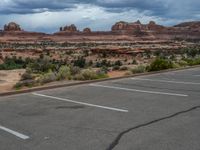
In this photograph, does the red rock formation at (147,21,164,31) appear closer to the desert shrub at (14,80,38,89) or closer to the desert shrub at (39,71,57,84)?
the desert shrub at (39,71,57,84)

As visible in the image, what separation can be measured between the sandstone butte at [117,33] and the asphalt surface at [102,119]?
Answer: 14879 cm

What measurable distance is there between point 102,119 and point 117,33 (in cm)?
16702

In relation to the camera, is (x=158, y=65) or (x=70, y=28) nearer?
(x=158, y=65)

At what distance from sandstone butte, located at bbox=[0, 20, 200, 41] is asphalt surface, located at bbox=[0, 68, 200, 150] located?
148791 millimetres

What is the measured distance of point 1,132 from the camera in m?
7.51

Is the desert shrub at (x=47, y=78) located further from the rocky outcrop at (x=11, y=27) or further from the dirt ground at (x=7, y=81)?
the rocky outcrop at (x=11, y=27)

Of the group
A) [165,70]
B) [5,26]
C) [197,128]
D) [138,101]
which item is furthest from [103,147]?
[5,26]

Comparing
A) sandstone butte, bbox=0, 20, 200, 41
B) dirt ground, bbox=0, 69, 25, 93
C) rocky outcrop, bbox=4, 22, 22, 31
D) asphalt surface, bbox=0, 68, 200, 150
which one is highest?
asphalt surface, bbox=0, 68, 200, 150


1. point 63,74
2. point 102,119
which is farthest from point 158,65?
point 102,119

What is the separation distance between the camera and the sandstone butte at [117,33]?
163875 mm

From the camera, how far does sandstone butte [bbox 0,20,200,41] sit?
16388 cm

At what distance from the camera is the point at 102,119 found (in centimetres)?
849

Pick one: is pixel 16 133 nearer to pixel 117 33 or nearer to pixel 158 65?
pixel 158 65

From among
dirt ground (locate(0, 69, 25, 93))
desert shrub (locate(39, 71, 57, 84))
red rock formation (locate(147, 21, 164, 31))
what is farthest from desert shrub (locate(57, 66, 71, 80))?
red rock formation (locate(147, 21, 164, 31))
